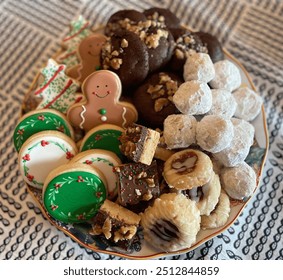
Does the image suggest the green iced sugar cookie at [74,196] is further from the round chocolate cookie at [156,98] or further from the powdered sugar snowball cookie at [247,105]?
the powdered sugar snowball cookie at [247,105]

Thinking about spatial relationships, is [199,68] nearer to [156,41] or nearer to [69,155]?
[156,41]

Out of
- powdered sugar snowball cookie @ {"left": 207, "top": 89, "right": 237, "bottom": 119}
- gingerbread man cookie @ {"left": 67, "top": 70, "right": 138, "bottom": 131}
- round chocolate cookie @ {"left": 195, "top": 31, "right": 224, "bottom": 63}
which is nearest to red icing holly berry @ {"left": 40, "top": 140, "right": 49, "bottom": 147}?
gingerbread man cookie @ {"left": 67, "top": 70, "right": 138, "bottom": 131}

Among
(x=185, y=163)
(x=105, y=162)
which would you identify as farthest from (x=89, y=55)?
(x=185, y=163)

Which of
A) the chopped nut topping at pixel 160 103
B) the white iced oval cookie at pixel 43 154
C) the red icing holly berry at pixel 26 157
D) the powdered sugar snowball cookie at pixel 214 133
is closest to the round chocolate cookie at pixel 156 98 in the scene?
the chopped nut topping at pixel 160 103

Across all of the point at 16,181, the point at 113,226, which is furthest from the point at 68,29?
the point at 113,226

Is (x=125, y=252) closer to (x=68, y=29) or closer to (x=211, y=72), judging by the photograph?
(x=211, y=72)

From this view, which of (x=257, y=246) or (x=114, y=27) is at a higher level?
(x=114, y=27)
